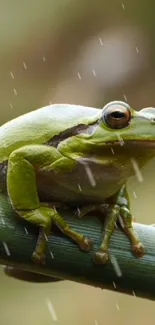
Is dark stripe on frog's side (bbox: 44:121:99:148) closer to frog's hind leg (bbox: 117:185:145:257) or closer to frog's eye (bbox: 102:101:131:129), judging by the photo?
frog's eye (bbox: 102:101:131:129)

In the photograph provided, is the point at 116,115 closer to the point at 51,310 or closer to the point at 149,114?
the point at 149,114

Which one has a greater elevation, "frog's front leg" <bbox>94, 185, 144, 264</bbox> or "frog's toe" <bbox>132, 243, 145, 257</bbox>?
"frog's front leg" <bbox>94, 185, 144, 264</bbox>

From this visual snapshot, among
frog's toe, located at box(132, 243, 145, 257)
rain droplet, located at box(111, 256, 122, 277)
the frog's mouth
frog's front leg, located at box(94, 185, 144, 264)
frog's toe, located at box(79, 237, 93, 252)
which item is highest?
the frog's mouth

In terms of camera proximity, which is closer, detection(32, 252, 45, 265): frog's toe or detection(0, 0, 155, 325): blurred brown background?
detection(32, 252, 45, 265): frog's toe

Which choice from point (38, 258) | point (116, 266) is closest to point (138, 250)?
point (116, 266)

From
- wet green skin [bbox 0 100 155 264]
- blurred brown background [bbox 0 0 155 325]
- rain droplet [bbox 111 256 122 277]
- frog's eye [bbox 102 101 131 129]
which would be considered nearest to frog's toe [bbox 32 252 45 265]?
wet green skin [bbox 0 100 155 264]
